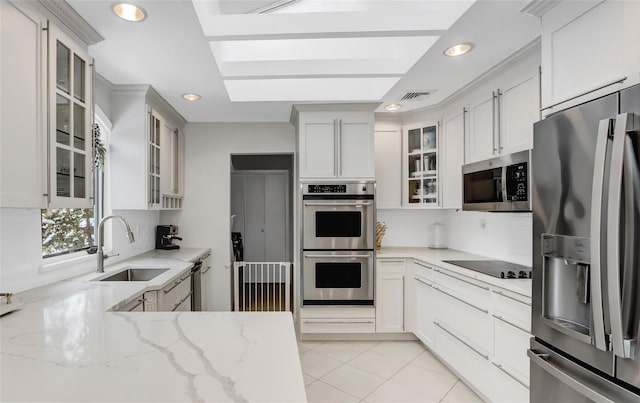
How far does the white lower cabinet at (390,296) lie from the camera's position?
3.25 meters

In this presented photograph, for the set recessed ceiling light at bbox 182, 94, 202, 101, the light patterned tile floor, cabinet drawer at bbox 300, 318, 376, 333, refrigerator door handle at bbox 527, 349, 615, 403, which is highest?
recessed ceiling light at bbox 182, 94, 202, 101

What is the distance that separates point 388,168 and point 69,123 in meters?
2.82

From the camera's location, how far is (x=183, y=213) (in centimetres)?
394

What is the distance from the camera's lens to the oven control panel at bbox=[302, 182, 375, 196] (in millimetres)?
3225

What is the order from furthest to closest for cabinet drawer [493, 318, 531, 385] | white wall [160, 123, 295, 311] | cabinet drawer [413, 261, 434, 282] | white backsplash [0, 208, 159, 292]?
white wall [160, 123, 295, 311] < cabinet drawer [413, 261, 434, 282] < cabinet drawer [493, 318, 531, 385] < white backsplash [0, 208, 159, 292]

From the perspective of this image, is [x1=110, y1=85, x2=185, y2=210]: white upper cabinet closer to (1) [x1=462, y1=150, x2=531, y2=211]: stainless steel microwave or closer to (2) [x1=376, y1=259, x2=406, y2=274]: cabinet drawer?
(2) [x1=376, y1=259, x2=406, y2=274]: cabinet drawer

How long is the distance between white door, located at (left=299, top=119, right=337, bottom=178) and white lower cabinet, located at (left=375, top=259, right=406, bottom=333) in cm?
109

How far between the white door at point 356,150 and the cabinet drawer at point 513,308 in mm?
1620

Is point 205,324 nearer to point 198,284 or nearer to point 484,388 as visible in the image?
point 484,388

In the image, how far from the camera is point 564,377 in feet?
4.50

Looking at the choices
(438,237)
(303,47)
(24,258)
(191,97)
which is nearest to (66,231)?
(24,258)

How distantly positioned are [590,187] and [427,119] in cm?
231

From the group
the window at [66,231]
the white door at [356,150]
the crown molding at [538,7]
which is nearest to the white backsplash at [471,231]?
the white door at [356,150]

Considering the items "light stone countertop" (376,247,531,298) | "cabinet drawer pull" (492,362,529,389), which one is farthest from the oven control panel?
"cabinet drawer pull" (492,362,529,389)
